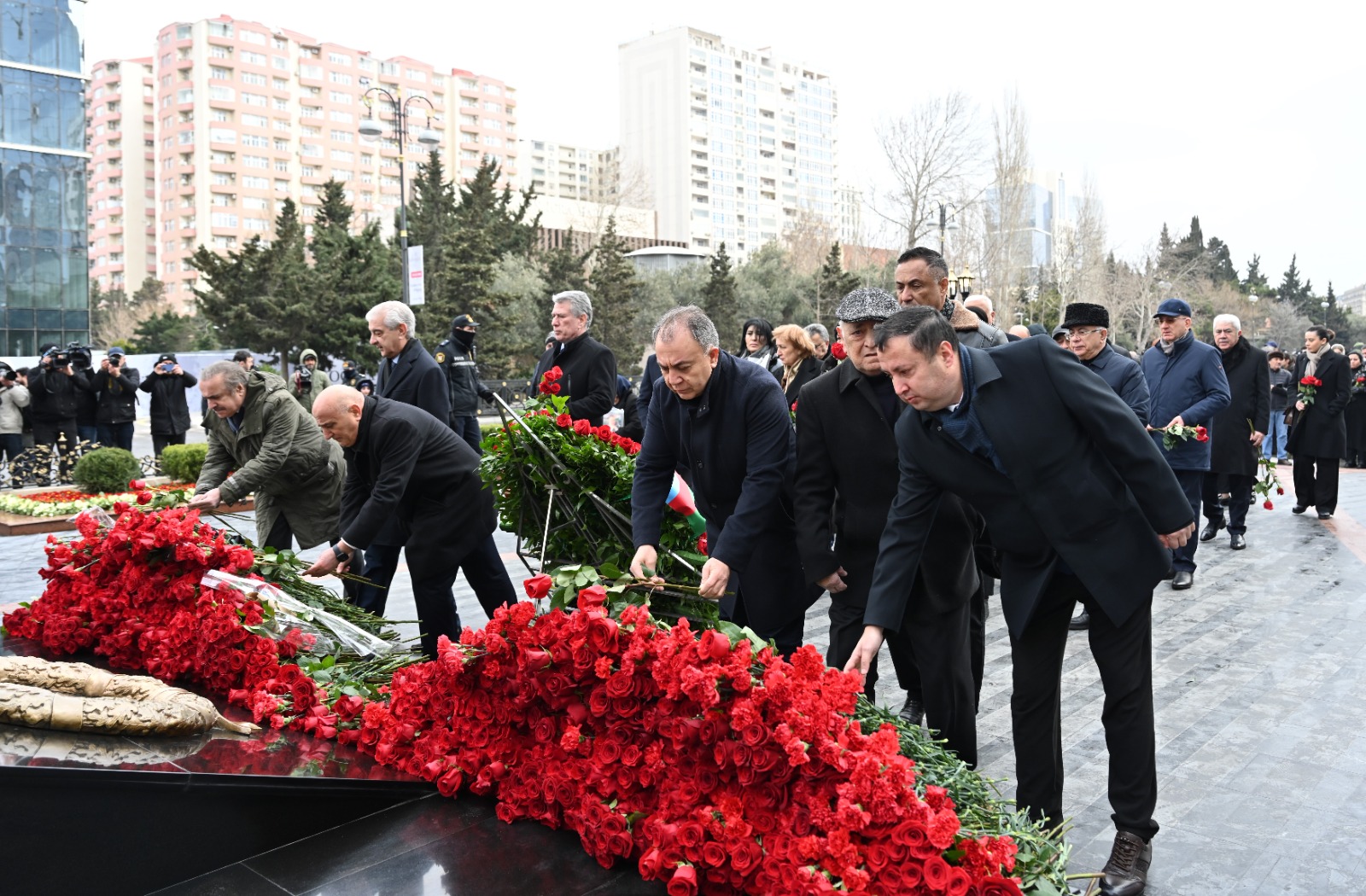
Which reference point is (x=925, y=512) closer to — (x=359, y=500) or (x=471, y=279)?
(x=359, y=500)

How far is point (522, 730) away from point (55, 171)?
41.4m

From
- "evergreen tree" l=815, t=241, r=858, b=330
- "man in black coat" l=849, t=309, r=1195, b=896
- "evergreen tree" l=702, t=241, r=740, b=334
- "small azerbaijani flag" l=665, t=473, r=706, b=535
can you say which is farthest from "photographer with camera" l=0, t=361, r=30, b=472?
"evergreen tree" l=815, t=241, r=858, b=330

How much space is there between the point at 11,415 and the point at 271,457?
12050 mm

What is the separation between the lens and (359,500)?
17.3 ft

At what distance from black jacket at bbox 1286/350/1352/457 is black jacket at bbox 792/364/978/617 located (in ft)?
31.4

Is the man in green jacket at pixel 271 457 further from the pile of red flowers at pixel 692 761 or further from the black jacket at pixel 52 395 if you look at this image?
the black jacket at pixel 52 395

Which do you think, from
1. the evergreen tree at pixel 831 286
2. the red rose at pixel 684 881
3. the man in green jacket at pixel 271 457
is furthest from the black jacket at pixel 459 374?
the evergreen tree at pixel 831 286

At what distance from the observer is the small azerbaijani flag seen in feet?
13.9

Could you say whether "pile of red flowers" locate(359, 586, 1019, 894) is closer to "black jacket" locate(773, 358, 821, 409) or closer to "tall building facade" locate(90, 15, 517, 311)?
"black jacket" locate(773, 358, 821, 409)

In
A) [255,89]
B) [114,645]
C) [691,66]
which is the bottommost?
[114,645]

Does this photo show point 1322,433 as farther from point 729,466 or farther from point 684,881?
point 684,881

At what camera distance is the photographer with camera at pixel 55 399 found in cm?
1500

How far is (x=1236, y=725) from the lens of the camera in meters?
4.94

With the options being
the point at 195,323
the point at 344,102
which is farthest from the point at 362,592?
the point at 344,102
